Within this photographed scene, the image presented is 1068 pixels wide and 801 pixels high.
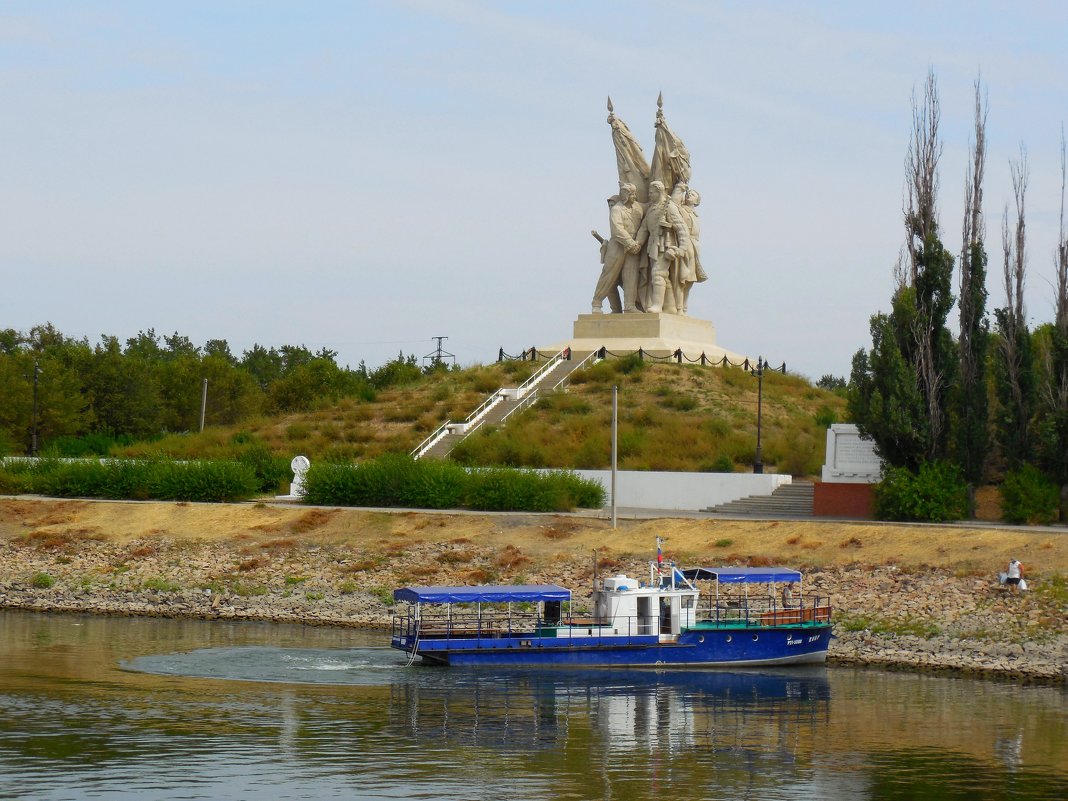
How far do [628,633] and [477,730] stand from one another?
282 inches

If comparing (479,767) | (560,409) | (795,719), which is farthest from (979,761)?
(560,409)

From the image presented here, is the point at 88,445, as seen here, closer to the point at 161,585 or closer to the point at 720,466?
the point at 161,585

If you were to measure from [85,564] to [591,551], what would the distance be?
14.7 metres

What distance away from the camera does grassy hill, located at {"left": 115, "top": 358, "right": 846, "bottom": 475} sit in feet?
181

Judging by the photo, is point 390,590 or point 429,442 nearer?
point 390,590

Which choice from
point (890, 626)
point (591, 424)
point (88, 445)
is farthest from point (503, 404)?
point (890, 626)

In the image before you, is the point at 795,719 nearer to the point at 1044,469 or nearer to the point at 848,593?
the point at 848,593

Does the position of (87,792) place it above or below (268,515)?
below

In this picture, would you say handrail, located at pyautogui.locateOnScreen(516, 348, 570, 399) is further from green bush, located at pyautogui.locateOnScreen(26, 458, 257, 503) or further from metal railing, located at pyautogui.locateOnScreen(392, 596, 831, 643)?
metal railing, located at pyautogui.locateOnScreen(392, 596, 831, 643)

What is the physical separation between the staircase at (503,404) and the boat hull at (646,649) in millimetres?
23794

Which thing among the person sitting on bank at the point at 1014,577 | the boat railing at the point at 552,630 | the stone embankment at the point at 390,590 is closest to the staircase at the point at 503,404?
the stone embankment at the point at 390,590

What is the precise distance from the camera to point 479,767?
2434cm

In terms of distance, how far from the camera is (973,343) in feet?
155

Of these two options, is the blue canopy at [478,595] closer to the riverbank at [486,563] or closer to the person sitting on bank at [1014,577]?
the riverbank at [486,563]
